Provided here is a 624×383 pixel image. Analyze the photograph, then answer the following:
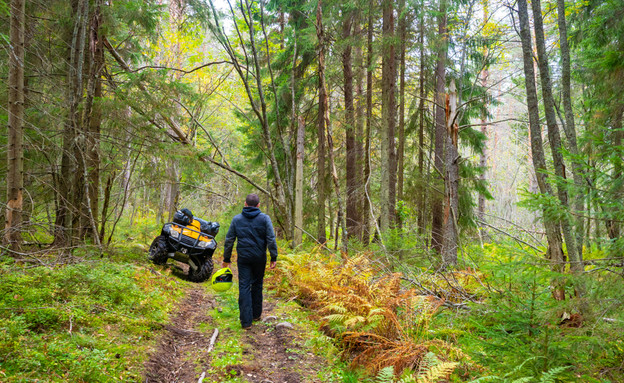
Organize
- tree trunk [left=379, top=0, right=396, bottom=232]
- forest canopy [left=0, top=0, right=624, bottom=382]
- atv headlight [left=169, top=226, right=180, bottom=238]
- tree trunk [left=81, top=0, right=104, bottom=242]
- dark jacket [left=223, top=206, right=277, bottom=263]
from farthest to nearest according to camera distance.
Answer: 1. tree trunk [left=379, top=0, right=396, bottom=232]
2. atv headlight [left=169, top=226, right=180, bottom=238]
3. tree trunk [left=81, top=0, right=104, bottom=242]
4. dark jacket [left=223, top=206, right=277, bottom=263]
5. forest canopy [left=0, top=0, right=624, bottom=382]

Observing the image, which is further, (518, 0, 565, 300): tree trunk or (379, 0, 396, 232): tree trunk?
(379, 0, 396, 232): tree trunk

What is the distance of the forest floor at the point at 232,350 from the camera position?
4016 millimetres

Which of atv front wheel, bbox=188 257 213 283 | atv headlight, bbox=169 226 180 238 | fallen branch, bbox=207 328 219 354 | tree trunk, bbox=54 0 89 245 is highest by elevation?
tree trunk, bbox=54 0 89 245

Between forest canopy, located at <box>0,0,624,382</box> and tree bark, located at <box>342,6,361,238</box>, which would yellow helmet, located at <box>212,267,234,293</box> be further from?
tree bark, located at <box>342,6,361,238</box>

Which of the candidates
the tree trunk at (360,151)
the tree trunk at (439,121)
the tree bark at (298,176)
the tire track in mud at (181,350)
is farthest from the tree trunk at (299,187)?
the tire track in mud at (181,350)

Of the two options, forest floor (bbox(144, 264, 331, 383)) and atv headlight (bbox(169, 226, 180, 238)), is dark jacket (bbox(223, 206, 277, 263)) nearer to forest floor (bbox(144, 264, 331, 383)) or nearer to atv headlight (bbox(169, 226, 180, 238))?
forest floor (bbox(144, 264, 331, 383))

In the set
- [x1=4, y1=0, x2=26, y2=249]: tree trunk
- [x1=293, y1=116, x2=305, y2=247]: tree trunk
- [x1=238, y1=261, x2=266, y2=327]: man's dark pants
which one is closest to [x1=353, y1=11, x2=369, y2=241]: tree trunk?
[x1=293, y1=116, x2=305, y2=247]: tree trunk

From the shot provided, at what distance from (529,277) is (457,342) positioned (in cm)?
153

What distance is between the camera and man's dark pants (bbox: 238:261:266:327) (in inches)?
225

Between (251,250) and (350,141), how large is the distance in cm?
945

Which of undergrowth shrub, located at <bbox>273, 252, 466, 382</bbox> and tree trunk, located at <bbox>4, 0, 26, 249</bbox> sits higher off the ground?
tree trunk, located at <bbox>4, 0, 26, 249</bbox>

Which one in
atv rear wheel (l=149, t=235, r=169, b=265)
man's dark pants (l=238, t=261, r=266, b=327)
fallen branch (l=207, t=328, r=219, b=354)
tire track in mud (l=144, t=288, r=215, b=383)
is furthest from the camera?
atv rear wheel (l=149, t=235, r=169, b=265)

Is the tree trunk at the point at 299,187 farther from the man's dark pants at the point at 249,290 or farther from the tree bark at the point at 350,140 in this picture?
the man's dark pants at the point at 249,290

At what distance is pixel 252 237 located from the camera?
5.96 metres
